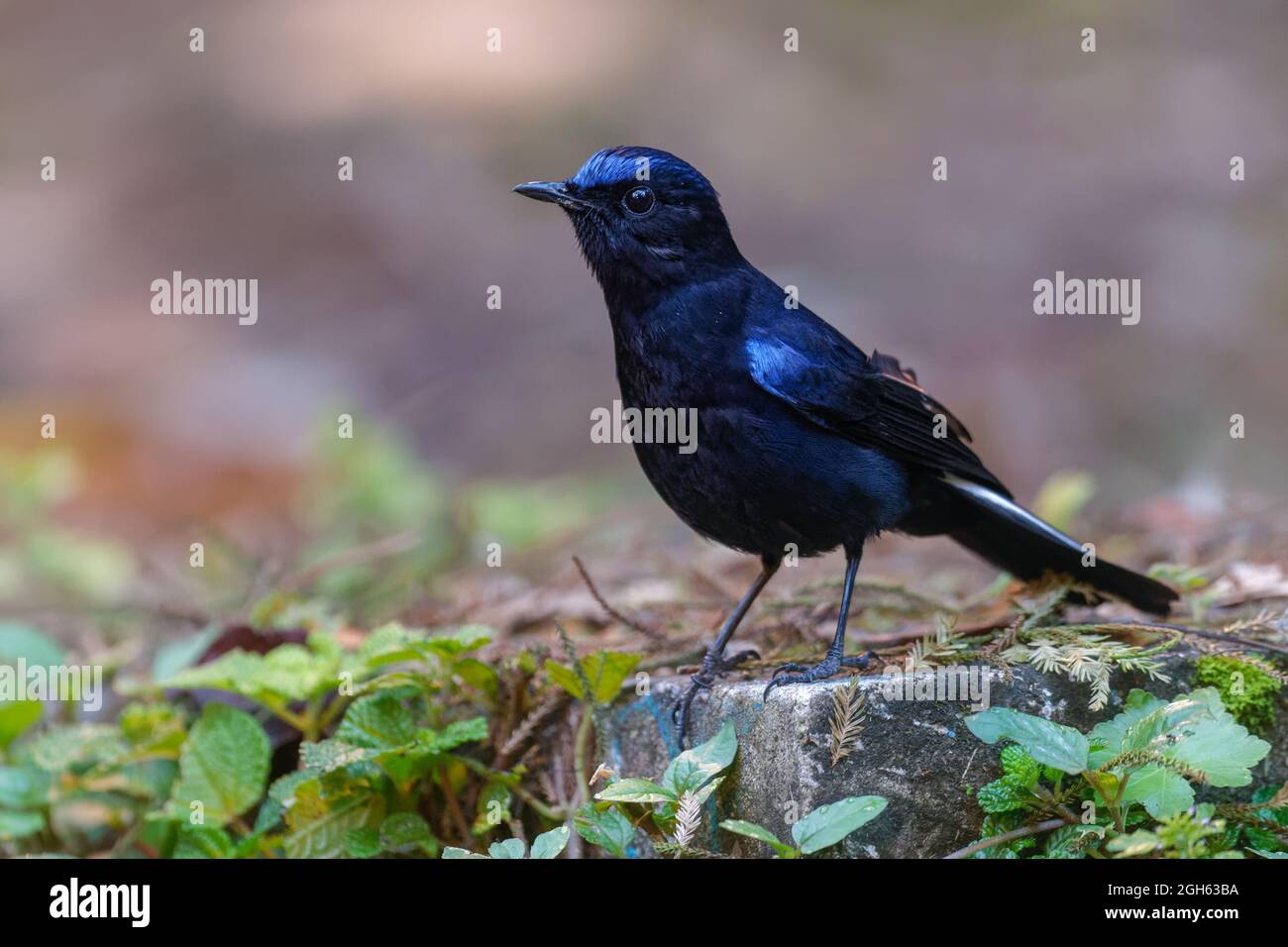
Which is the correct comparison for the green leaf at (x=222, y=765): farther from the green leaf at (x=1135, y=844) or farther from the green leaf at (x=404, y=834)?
the green leaf at (x=1135, y=844)

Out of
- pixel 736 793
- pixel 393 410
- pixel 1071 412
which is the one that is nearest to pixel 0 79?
pixel 393 410

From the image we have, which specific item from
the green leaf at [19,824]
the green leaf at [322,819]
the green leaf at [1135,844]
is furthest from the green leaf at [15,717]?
the green leaf at [1135,844]

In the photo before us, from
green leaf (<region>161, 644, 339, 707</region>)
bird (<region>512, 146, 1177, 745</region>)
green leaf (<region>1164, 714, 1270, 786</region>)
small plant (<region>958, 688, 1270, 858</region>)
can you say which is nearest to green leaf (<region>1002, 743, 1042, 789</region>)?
small plant (<region>958, 688, 1270, 858</region>)

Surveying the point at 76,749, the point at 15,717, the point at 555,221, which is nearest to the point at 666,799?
the point at 76,749

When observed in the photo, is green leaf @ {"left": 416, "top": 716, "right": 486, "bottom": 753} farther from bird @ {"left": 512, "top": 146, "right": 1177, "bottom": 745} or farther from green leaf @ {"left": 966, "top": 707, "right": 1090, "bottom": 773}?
green leaf @ {"left": 966, "top": 707, "right": 1090, "bottom": 773}

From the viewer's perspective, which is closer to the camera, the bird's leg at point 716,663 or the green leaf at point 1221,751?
the green leaf at point 1221,751

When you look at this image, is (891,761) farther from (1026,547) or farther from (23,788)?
(23,788)
